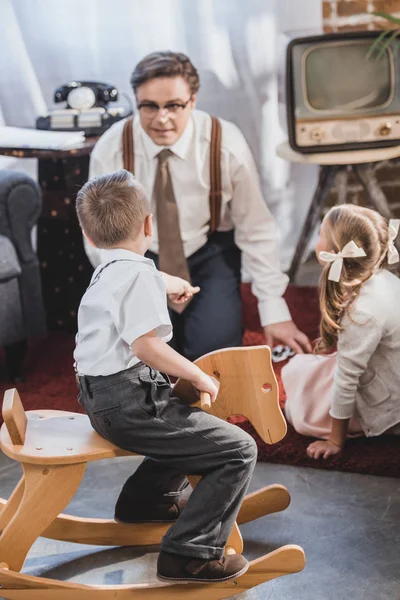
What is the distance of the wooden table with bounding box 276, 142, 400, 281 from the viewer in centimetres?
273

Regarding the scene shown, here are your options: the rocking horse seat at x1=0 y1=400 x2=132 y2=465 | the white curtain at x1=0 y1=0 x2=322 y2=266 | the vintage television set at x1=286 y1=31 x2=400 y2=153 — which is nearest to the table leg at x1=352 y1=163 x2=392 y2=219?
the vintage television set at x1=286 y1=31 x2=400 y2=153

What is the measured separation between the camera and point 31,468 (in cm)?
164

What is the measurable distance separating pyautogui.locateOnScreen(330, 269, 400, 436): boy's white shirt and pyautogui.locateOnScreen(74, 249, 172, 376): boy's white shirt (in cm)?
60

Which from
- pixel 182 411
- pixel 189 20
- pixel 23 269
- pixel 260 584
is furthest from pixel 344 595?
pixel 189 20

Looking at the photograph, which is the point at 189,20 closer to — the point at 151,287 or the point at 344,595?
Result: the point at 151,287

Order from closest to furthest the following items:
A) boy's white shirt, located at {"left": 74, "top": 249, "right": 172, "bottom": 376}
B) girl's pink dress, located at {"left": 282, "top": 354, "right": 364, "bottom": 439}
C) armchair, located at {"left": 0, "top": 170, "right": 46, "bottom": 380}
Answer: boy's white shirt, located at {"left": 74, "top": 249, "right": 172, "bottom": 376} → girl's pink dress, located at {"left": 282, "top": 354, "right": 364, "bottom": 439} → armchair, located at {"left": 0, "top": 170, "right": 46, "bottom": 380}

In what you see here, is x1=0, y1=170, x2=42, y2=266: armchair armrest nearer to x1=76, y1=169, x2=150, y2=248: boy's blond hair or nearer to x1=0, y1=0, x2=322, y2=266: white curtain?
x1=0, y1=0, x2=322, y2=266: white curtain

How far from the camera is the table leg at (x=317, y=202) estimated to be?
119 inches

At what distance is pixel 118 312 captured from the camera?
1.59 metres

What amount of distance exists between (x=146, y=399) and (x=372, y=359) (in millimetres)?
730

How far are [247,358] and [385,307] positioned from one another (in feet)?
1.72

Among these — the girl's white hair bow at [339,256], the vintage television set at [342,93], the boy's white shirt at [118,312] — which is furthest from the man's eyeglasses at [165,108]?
the boy's white shirt at [118,312]

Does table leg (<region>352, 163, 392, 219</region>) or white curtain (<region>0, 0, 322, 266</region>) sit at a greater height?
white curtain (<region>0, 0, 322, 266</region>)

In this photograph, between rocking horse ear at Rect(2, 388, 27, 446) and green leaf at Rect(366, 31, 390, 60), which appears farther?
green leaf at Rect(366, 31, 390, 60)
